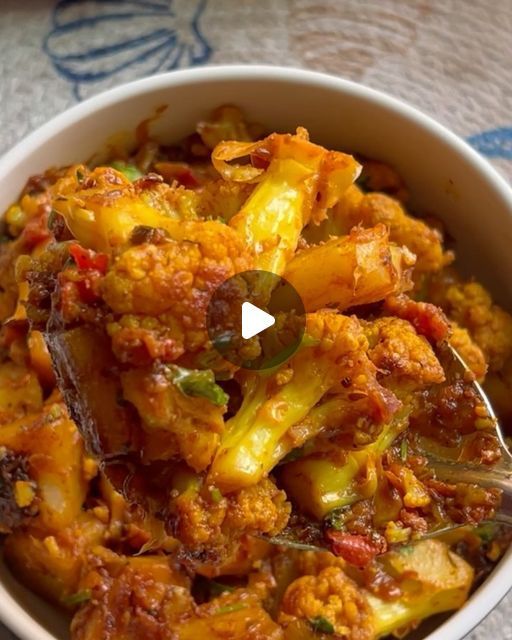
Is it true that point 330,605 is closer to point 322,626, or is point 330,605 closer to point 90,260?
point 322,626

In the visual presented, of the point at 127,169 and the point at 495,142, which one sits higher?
the point at 495,142

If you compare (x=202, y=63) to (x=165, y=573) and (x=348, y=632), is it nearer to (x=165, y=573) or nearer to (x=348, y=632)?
(x=165, y=573)

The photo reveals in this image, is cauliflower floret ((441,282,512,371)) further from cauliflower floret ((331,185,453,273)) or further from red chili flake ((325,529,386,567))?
red chili flake ((325,529,386,567))

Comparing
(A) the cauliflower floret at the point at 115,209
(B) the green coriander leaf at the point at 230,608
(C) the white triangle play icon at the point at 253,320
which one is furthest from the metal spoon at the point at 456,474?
(A) the cauliflower floret at the point at 115,209

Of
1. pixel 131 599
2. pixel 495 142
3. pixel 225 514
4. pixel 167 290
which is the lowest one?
pixel 131 599

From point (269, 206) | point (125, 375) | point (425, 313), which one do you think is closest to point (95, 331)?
point (125, 375)

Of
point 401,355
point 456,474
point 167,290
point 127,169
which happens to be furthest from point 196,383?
point 127,169
